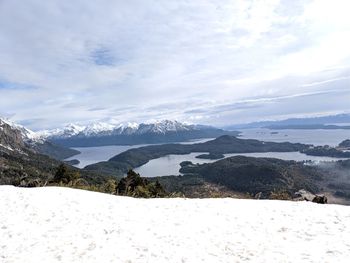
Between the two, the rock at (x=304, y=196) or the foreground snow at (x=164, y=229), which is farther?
the rock at (x=304, y=196)

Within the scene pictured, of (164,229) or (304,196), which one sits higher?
(164,229)

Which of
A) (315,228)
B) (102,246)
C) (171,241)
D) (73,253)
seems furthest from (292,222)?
(73,253)

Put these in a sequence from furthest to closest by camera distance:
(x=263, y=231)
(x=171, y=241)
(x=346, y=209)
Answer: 1. (x=346, y=209)
2. (x=263, y=231)
3. (x=171, y=241)

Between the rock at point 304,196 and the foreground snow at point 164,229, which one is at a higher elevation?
the foreground snow at point 164,229

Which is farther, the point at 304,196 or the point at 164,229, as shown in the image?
the point at 304,196

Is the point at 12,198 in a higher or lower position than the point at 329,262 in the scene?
higher

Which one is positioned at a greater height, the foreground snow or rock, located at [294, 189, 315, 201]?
the foreground snow

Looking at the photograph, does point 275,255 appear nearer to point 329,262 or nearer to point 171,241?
point 329,262

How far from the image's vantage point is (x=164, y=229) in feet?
60.8

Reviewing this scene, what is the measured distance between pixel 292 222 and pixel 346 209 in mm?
4508

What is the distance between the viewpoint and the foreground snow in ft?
50.3

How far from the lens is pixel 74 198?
77.2 ft

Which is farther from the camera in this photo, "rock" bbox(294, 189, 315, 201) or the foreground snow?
"rock" bbox(294, 189, 315, 201)

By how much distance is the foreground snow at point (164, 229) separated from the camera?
15.3m
